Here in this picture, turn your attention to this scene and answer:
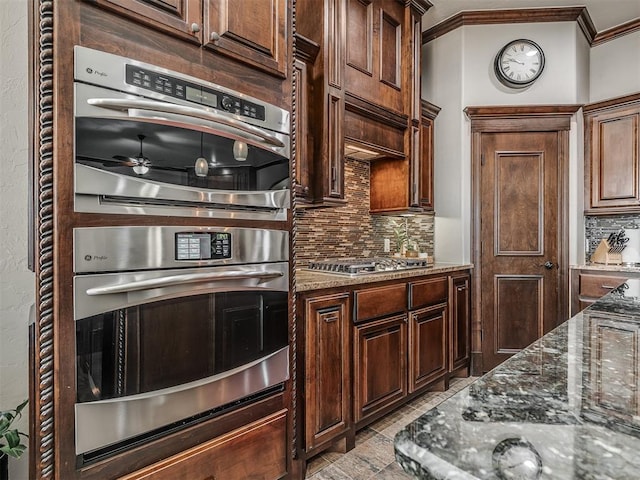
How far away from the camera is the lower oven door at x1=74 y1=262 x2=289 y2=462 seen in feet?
3.56

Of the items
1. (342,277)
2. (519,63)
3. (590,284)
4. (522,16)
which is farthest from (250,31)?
(590,284)

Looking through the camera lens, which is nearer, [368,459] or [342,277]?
[368,459]

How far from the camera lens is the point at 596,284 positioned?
A: 3.08 meters

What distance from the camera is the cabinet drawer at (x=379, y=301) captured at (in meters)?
2.11

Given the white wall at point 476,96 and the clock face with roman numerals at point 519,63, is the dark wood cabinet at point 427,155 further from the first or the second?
the clock face with roman numerals at point 519,63

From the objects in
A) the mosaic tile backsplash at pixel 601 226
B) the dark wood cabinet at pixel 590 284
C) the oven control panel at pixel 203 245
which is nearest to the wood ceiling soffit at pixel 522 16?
the mosaic tile backsplash at pixel 601 226

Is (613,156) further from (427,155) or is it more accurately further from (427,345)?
(427,345)

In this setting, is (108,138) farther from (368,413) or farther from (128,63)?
(368,413)

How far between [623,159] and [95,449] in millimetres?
4233

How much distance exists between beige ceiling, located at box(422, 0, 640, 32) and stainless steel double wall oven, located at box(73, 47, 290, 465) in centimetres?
266

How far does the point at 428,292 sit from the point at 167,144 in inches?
80.7

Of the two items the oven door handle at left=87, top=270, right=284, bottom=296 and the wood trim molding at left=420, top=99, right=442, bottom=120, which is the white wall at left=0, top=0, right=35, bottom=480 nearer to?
the oven door handle at left=87, top=270, right=284, bottom=296

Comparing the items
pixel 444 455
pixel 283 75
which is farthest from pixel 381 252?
pixel 444 455

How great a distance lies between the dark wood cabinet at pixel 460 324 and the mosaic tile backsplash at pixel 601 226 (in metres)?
1.38
